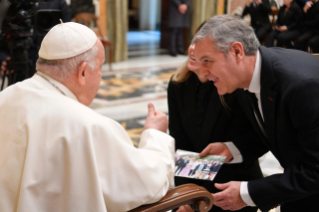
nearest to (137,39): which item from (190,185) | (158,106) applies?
(158,106)

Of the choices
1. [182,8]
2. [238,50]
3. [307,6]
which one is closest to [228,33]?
[238,50]

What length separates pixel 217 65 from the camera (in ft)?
6.06

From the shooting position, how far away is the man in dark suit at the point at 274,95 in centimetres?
168

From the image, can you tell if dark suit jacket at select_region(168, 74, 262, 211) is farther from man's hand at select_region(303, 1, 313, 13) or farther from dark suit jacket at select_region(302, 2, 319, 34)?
man's hand at select_region(303, 1, 313, 13)

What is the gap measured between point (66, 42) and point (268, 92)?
3.26 feet

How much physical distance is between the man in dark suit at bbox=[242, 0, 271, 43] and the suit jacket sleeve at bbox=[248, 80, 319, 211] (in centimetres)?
400

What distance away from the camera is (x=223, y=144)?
2.38 meters

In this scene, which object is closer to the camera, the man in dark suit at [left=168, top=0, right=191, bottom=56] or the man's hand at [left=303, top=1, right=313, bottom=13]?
the man's hand at [left=303, top=1, right=313, bottom=13]

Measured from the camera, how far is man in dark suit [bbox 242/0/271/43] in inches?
215

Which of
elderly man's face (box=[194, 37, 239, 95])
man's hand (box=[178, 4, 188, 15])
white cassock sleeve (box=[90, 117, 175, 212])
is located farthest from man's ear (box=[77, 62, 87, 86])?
man's hand (box=[178, 4, 188, 15])

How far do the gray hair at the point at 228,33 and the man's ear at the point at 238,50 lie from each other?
2 centimetres

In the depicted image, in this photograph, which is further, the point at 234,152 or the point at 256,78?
the point at 234,152

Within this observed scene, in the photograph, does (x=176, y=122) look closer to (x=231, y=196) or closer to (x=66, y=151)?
(x=231, y=196)

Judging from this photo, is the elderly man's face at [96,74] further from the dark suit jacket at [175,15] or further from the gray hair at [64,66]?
the dark suit jacket at [175,15]
